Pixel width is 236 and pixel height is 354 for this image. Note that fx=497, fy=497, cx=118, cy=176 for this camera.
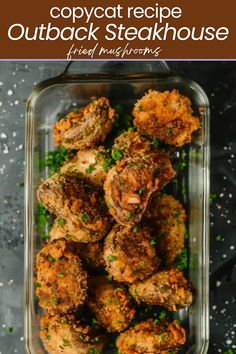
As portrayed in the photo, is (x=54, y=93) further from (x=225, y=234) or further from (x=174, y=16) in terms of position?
(x=225, y=234)

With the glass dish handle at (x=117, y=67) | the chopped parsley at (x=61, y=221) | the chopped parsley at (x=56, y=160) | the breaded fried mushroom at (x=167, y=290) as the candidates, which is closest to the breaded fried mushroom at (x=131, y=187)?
the chopped parsley at (x=61, y=221)

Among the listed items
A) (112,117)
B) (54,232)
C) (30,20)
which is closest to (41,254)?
(54,232)

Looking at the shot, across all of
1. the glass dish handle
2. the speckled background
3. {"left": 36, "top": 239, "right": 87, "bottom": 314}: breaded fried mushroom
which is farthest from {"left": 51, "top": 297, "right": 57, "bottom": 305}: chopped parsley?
the glass dish handle

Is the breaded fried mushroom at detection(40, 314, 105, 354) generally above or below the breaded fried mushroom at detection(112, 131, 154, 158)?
below

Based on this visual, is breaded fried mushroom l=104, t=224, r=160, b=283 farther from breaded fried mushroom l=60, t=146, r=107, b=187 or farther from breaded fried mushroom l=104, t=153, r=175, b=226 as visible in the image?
breaded fried mushroom l=60, t=146, r=107, b=187

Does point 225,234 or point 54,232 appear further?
point 225,234

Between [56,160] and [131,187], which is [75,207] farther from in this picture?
[56,160]

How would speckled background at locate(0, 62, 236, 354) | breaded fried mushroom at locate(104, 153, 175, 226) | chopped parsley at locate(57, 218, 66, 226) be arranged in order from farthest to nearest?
speckled background at locate(0, 62, 236, 354) → chopped parsley at locate(57, 218, 66, 226) → breaded fried mushroom at locate(104, 153, 175, 226)

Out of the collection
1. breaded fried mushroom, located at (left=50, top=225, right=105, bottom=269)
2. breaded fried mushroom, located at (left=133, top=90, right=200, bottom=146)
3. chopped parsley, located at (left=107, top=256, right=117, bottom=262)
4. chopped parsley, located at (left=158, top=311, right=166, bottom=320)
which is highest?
breaded fried mushroom, located at (left=133, top=90, right=200, bottom=146)
